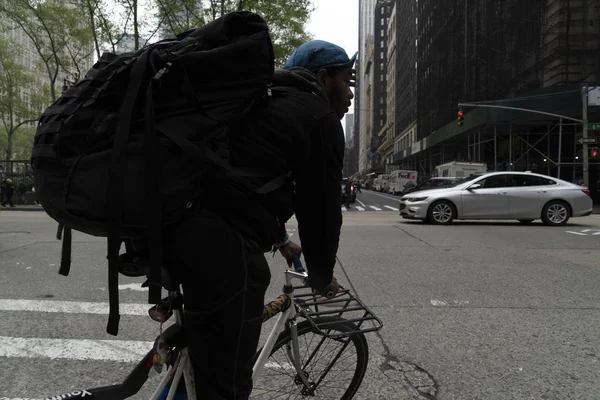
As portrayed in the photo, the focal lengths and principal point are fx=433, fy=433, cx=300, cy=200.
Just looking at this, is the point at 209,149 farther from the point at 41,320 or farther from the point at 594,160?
the point at 594,160

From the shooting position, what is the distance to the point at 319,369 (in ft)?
7.66

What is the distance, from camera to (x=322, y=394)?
2354 millimetres

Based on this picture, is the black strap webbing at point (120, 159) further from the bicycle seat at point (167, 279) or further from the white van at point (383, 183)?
the white van at point (383, 183)

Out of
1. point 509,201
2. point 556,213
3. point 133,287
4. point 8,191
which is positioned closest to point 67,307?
point 133,287

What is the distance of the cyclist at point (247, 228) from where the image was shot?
135 cm

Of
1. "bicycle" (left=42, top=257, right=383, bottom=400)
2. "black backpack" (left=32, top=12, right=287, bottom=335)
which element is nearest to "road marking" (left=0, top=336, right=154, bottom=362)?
"bicycle" (left=42, top=257, right=383, bottom=400)

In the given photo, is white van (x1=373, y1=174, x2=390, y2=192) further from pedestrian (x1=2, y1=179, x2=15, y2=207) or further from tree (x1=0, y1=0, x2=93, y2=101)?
pedestrian (x1=2, y1=179, x2=15, y2=207)

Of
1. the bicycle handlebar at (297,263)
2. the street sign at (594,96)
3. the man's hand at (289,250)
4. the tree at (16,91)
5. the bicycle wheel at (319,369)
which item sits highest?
the tree at (16,91)

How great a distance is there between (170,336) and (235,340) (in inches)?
10.9

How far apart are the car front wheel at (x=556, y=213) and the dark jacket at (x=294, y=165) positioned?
13.0 meters

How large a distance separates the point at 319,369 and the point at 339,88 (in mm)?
1470

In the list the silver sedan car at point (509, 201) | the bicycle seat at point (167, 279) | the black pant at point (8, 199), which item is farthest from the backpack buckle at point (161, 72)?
the black pant at point (8, 199)

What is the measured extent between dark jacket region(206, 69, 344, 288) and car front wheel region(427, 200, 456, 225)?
38.5 ft

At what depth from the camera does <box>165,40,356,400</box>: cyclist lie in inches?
53.0
